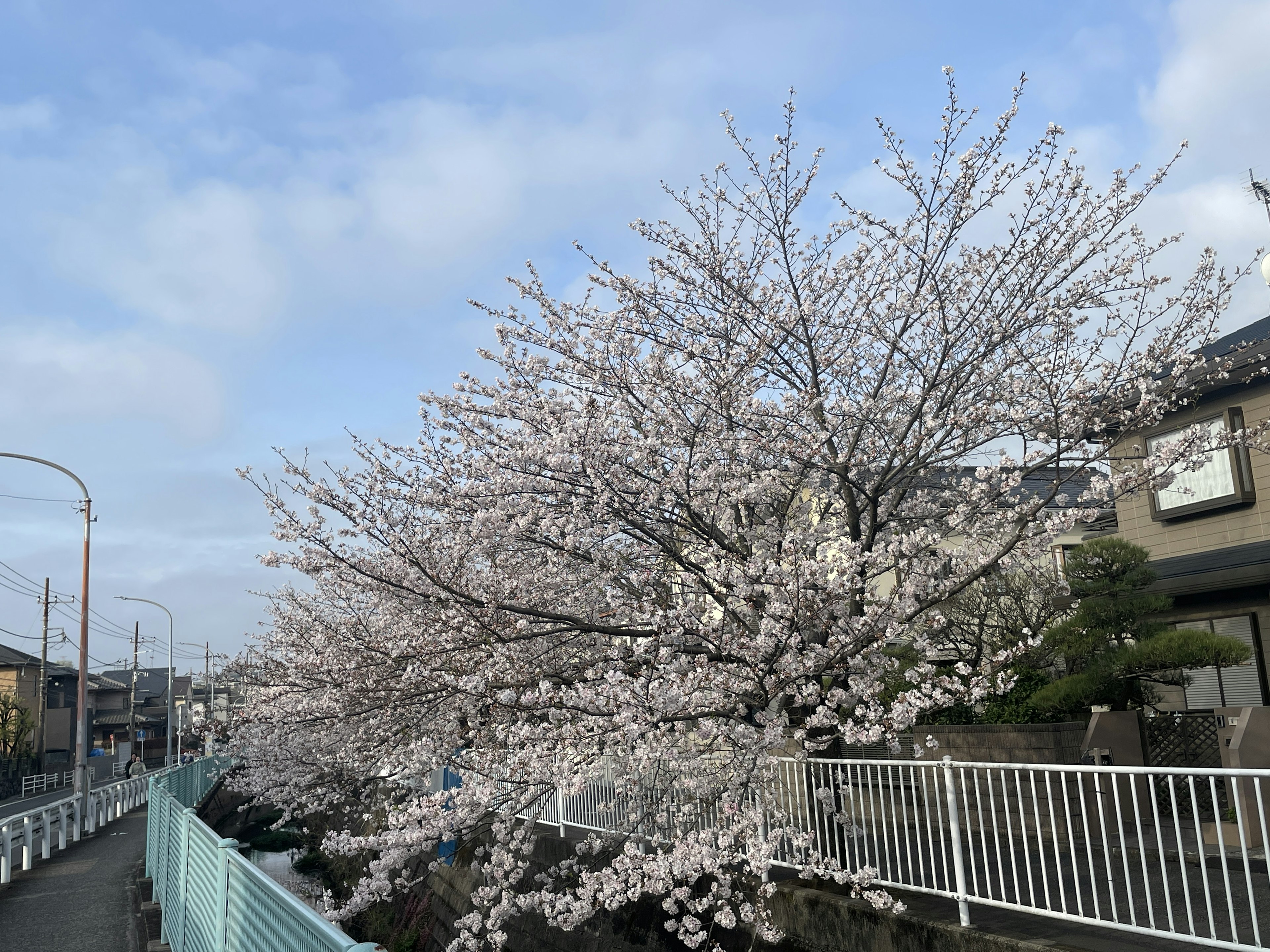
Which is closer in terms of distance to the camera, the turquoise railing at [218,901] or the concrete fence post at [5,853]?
the turquoise railing at [218,901]

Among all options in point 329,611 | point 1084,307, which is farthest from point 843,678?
point 329,611

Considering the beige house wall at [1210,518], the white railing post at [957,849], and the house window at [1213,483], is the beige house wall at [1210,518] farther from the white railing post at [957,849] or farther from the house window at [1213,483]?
the white railing post at [957,849]

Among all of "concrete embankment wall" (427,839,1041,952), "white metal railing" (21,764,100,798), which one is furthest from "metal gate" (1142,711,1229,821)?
"white metal railing" (21,764,100,798)

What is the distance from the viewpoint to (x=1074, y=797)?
9.95 meters

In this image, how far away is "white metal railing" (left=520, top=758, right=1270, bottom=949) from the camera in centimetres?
552

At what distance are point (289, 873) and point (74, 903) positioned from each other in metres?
10.5

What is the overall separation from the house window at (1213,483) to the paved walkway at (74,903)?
1481 centimetres

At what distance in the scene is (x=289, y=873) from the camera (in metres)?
22.3

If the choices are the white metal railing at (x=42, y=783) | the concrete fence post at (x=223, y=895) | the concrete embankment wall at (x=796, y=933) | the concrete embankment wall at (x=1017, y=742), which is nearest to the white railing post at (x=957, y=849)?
the concrete embankment wall at (x=796, y=933)

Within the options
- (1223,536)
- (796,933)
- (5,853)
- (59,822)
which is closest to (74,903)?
(5,853)

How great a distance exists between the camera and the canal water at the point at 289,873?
1714cm

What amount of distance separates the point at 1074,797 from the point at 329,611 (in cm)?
1356

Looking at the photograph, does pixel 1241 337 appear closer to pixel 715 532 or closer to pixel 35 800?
pixel 715 532

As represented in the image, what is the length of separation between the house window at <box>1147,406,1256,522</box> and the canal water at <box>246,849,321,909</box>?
49.2ft
